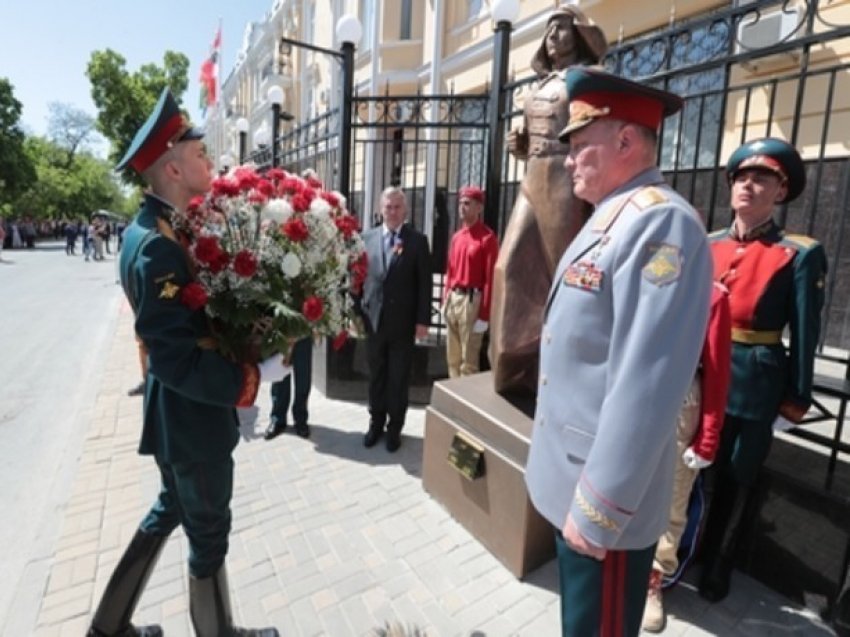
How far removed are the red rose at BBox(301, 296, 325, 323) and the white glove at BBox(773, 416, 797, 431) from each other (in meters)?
2.08

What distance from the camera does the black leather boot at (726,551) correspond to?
8.27 ft

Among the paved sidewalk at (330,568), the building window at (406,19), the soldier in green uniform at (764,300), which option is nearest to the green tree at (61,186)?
the building window at (406,19)

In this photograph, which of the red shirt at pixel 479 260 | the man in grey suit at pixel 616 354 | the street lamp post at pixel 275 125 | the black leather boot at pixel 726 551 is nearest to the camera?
the man in grey suit at pixel 616 354

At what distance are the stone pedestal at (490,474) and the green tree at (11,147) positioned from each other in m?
43.1

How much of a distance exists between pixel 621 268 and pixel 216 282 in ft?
4.12

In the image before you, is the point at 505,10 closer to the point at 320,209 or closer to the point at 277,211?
the point at 320,209

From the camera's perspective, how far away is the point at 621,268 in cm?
121

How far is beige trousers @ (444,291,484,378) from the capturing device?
4586mm

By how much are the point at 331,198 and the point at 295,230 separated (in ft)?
1.33

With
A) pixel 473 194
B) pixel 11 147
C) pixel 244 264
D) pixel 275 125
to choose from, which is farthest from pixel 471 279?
pixel 11 147

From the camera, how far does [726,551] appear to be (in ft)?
8.40

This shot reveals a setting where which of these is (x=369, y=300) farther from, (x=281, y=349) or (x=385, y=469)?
(x=281, y=349)

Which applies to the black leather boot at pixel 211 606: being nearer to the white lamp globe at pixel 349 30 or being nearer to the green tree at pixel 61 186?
the white lamp globe at pixel 349 30

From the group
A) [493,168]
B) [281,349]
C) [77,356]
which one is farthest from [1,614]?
[77,356]
